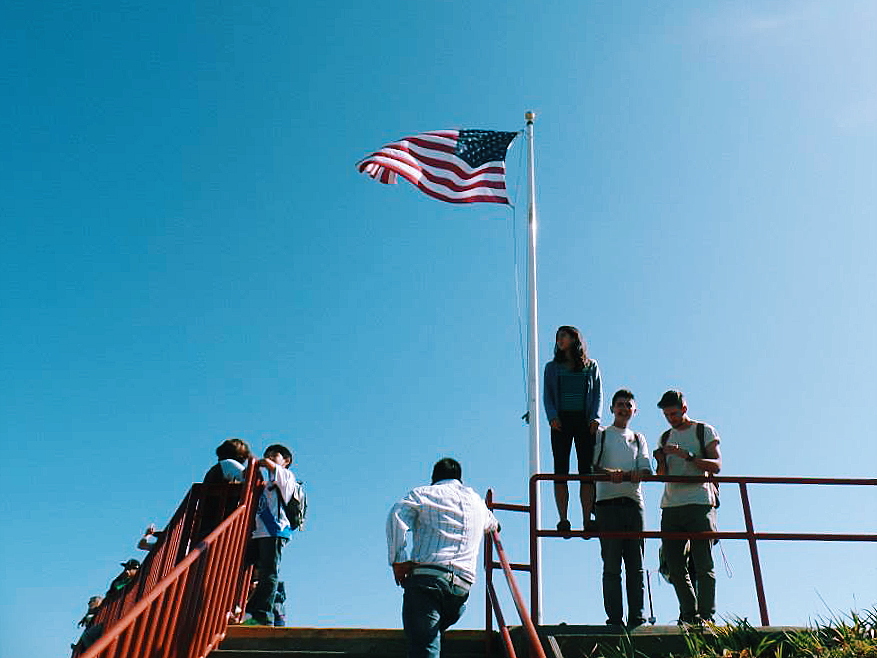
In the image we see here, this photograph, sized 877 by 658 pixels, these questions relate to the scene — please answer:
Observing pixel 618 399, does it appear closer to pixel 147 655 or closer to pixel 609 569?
pixel 609 569

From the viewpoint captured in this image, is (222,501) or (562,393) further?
(562,393)

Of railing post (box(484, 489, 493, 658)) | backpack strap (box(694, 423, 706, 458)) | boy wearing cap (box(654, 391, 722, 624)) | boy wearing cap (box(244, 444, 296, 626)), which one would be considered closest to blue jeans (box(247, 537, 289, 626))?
boy wearing cap (box(244, 444, 296, 626))

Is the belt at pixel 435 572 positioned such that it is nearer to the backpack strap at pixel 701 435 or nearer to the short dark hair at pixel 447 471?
the short dark hair at pixel 447 471

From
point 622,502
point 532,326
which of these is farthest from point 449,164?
point 622,502

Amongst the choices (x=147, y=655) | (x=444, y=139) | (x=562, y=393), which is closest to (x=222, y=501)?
(x=147, y=655)

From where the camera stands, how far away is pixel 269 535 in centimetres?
668

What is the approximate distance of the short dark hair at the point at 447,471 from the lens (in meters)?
5.00

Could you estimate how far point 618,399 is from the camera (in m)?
7.13

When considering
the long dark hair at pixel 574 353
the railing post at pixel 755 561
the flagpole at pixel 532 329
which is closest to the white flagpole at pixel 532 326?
the flagpole at pixel 532 329

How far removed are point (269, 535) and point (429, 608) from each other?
105 inches

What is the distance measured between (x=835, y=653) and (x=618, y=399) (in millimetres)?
2643

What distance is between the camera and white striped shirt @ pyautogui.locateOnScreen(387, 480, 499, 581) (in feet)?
14.8

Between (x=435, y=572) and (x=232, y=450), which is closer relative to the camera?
(x=435, y=572)

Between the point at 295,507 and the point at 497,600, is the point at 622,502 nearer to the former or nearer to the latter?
the point at 497,600
